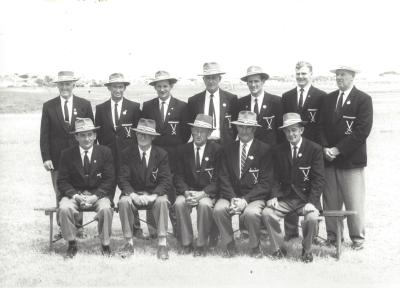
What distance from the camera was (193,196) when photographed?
258 inches

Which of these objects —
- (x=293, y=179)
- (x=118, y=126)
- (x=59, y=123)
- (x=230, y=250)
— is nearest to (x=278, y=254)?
(x=230, y=250)

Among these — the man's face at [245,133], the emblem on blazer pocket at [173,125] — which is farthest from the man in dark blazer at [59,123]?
the man's face at [245,133]

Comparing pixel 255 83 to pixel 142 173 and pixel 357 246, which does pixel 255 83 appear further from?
pixel 357 246

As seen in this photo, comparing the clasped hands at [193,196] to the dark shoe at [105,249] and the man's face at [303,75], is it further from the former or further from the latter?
the man's face at [303,75]

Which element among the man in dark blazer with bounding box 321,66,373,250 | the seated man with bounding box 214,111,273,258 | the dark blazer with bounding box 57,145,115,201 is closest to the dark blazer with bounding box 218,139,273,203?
the seated man with bounding box 214,111,273,258

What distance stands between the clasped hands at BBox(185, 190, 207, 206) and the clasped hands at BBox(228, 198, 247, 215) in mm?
443

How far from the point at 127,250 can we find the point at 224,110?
2.39 m

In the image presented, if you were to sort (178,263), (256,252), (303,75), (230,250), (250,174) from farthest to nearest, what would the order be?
(303,75)
(250,174)
(230,250)
(256,252)
(178,263)

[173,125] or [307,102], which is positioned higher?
[307,102]

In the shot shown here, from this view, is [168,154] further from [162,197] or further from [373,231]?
[373,231]

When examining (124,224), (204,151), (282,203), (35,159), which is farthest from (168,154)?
(35,159)

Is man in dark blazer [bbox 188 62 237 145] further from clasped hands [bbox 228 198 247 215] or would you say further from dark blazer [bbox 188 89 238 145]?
clasped hands [bbox 228 198 247 215]

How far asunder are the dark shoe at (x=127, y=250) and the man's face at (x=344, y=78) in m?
3.37

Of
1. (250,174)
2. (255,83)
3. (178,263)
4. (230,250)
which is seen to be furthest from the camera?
(255,83)
